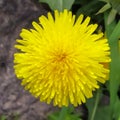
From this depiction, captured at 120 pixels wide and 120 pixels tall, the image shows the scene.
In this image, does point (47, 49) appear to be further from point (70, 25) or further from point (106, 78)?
point (106, 78)

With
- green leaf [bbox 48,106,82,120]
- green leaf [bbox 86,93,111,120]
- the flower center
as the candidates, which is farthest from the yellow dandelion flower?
green leaf [bbox 86,93,111,120]

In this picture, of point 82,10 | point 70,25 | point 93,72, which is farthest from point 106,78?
point 82,10

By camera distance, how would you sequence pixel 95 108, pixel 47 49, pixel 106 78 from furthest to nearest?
pixel 95 108 → pixel 106 78 → pixel 47 49

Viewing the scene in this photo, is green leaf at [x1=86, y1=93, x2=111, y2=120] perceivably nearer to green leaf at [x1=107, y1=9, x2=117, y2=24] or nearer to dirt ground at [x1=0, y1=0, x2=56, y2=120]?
dirt ground at [x1=0, y1=0, x2=56, y2=120]

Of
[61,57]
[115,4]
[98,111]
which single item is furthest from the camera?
[98,111]


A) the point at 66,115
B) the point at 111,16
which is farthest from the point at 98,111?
the point at 111,16

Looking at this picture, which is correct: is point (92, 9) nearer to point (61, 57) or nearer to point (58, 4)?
point (58, 4)
